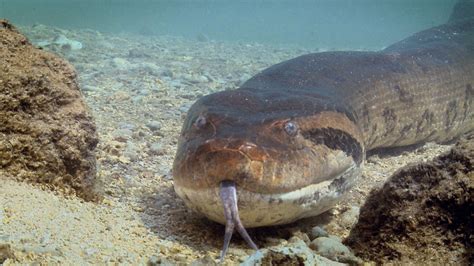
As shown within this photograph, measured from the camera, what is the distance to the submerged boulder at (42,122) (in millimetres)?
2586

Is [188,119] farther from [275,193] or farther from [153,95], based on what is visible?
[153,95]

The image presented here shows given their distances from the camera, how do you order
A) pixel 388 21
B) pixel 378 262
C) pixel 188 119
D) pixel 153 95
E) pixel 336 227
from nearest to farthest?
pixel 378 262 < pixel 336 227 < pixel 188 119 < pixel 153 95 < pixel 388 21

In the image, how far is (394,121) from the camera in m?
5.64

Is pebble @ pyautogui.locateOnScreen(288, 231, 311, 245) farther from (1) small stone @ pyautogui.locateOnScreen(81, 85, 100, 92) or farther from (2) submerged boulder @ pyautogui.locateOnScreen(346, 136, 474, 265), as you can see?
(1) small stone @ pyautogui.locateOnScreen(81, 85, 100, 92)

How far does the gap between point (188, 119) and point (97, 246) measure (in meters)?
1.62

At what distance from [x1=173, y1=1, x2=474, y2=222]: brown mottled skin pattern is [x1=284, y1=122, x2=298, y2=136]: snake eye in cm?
4

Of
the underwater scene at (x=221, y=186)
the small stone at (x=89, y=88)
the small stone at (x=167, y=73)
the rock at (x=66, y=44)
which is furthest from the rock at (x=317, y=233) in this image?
the rock at (x=66, y=44)

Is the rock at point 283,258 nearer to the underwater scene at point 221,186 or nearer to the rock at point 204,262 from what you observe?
the underwater scene at point 221,186

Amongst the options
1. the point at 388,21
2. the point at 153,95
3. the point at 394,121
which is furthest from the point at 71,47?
the point at 388,21

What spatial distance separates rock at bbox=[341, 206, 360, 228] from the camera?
3332mm

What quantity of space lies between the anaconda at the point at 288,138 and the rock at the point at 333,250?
0.94 feet

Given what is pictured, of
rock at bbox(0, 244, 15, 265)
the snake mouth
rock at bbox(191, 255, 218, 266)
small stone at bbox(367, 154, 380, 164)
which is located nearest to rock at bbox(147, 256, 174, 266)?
rock at bbox(191, 255, 218, 266)

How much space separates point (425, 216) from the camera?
7.64ft

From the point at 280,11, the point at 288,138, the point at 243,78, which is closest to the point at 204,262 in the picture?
the point at 288,138
